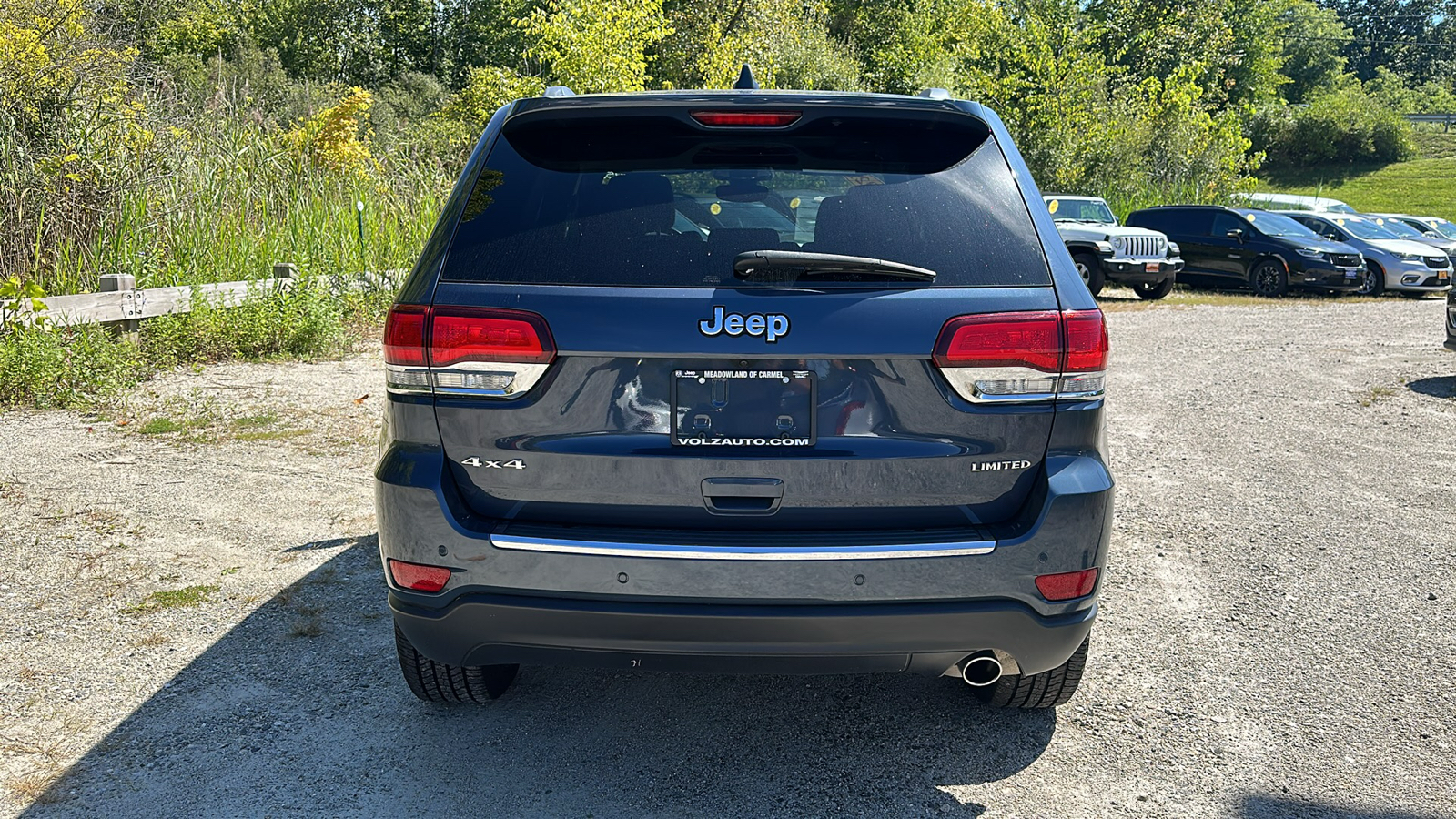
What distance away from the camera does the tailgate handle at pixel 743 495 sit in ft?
8.80

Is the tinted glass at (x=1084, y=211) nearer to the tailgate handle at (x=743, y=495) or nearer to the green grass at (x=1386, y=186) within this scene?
the tailgate handle at (x=743, y=495)

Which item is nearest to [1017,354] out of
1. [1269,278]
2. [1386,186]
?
[1269,278]

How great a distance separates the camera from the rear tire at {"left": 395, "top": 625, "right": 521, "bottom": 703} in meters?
3.34

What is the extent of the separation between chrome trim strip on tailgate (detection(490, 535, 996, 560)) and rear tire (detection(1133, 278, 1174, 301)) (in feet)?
60.5

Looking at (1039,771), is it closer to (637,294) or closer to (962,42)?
(637,294)

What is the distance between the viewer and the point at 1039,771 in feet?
10.5

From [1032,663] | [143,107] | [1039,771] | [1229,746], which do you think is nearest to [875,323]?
[1032,663]

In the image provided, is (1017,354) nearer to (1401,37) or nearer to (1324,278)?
(1324,278)

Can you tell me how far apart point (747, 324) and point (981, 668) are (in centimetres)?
107

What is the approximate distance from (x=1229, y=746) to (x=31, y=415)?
7449mm

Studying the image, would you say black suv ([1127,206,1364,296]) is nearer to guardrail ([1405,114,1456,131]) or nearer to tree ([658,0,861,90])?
tree ([658,0,861,90])

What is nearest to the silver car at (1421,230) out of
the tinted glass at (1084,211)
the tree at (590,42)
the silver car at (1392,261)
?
the silver car at (1392,261)

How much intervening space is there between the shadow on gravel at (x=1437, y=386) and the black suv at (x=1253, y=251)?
33.3 ft

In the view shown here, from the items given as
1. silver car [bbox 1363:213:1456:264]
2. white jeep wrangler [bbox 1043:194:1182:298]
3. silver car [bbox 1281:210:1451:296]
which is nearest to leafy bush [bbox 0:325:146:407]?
white jeep wrangler [bbox 1043:194:1182:298]
